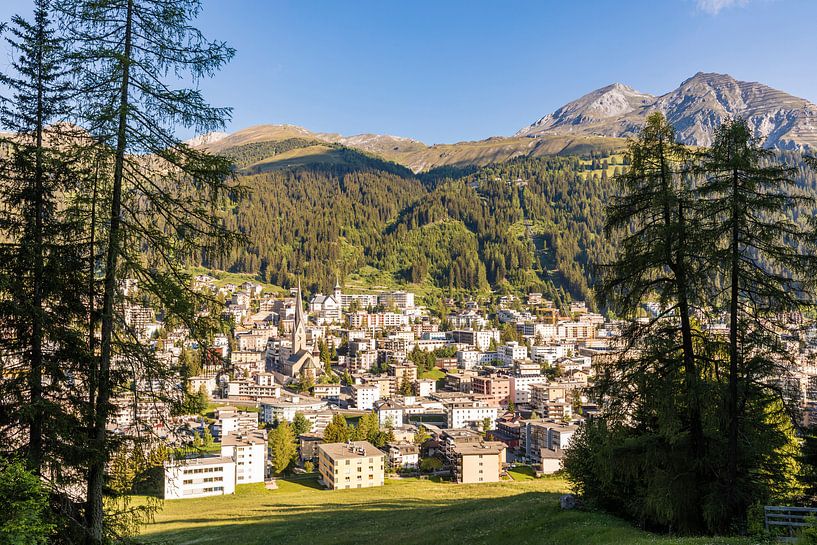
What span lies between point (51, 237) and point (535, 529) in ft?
55.6

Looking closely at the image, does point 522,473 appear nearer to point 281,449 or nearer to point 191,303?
point 281,449

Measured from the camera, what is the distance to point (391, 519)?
112ft

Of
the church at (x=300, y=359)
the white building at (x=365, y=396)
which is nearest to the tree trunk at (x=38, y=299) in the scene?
the white building at (x=365, y=396)

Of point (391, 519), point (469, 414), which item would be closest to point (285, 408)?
point (469, 414)

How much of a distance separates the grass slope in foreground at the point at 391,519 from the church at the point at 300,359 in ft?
218

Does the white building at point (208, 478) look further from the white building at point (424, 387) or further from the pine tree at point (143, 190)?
the white building at point (424, 387)

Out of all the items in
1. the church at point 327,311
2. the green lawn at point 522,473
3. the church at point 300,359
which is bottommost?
the green lawn at point 522,473

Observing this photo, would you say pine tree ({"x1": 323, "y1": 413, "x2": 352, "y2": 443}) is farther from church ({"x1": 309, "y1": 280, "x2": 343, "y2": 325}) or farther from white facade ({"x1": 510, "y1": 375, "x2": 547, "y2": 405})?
church ({"x1": 309, "y1": 280, "x2": 343, "y2": 325})

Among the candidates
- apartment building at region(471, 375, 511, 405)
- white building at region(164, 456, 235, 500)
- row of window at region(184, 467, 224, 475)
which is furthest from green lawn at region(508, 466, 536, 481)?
apartment building at region(471, 375, 511, 405)

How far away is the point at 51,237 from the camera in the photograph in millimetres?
10438

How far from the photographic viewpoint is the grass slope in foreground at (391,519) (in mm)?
17828

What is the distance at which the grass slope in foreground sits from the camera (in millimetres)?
17828

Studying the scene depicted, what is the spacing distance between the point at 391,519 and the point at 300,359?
104 m

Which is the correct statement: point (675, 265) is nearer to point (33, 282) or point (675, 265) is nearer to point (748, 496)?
point (748, 496)
